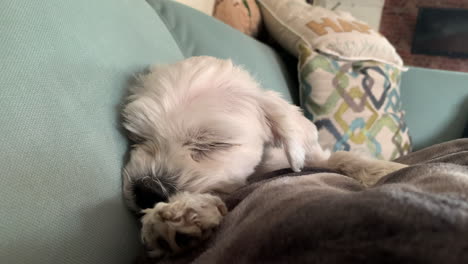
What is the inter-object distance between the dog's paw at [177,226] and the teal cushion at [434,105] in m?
2.02

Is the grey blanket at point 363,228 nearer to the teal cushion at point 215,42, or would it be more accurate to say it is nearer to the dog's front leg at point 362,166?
the dog's front leg at point 362,166

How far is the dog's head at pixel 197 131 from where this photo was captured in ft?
2.64

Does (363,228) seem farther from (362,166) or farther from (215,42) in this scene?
(215,42)

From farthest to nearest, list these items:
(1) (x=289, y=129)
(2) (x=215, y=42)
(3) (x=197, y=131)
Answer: (2) (x=215, y=42) < (1) (x=289, y=129) < (3) (x=197, y=131)

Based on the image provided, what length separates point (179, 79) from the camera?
0.93 m

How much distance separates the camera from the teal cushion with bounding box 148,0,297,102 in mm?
1380

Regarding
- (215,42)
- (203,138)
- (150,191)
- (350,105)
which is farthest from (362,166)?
(350,105)

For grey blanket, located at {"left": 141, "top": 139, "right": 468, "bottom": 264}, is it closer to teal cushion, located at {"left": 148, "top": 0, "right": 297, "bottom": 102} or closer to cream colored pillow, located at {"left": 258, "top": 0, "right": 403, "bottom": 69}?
teal cushion, located at {"left": 148, "top": 0, "right": 297, "bottom": 102}

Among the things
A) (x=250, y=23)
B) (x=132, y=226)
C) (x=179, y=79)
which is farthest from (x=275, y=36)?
(x=132, y=226)

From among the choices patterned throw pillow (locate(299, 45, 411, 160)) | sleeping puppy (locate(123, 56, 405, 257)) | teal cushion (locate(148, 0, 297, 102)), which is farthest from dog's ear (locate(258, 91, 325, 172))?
patterned throw pillow (locate(299, 45, 411, 160))

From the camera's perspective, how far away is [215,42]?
58.4 inches

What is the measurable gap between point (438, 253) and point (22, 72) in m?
0.57

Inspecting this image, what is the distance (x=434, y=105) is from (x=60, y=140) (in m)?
2.31

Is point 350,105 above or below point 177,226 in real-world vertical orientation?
below
